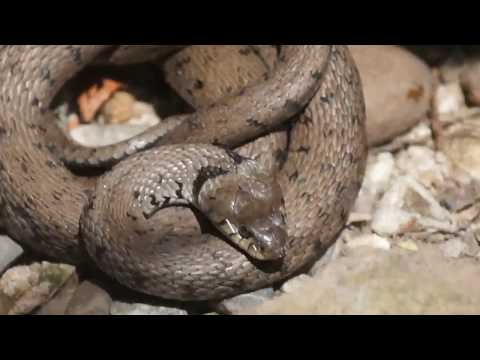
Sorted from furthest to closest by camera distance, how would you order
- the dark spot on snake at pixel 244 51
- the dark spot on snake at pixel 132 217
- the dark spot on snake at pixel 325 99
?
1. the dark spot on snake at pixel 244 51
2. the dark spot on snake at pixel 325 99
3. the dark spot on snake at pixel 132 217

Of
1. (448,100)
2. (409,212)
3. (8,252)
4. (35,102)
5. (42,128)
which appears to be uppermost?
(35,102)

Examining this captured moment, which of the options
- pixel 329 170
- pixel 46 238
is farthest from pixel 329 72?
pixel 46 238

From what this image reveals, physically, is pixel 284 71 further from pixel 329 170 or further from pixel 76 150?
pixel 76 150

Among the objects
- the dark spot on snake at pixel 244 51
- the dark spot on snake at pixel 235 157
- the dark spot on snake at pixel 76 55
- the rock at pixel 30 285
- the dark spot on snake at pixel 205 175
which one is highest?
the dark spot on snake at pixel 76 55

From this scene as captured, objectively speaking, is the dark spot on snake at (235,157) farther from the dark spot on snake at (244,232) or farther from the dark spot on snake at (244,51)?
the dark spot on snake at (244,51)

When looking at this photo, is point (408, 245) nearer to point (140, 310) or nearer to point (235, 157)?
point (235, 157)

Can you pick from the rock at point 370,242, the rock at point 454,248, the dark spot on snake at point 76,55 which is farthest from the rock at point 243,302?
the dark spot on snake at point 76,55

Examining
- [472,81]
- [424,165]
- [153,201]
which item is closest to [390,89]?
[424,165]
